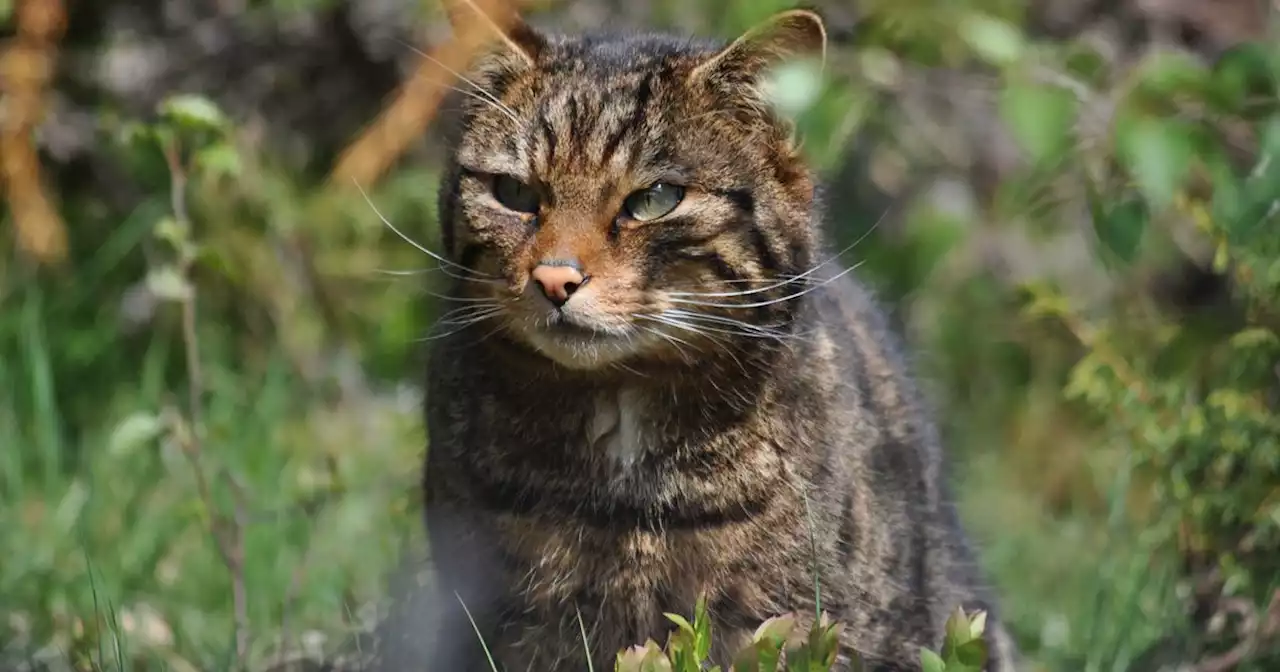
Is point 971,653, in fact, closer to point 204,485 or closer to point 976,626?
point 976,626

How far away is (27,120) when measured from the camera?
4.14 meters

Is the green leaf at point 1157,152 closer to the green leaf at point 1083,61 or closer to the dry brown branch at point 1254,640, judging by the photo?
the green leaf at point 1083,61

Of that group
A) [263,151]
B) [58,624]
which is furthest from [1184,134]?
[263,151]

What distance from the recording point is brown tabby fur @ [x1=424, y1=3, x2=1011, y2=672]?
244 centimetres

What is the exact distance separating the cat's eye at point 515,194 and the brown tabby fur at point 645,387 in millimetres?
22

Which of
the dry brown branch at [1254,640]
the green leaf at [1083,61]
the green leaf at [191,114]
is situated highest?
the green leaf at [1083,61]

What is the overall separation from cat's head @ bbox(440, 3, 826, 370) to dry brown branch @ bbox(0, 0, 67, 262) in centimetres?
204

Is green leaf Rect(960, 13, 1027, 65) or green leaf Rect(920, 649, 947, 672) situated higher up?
green leaf Rect(960, 13, 1027, 65)

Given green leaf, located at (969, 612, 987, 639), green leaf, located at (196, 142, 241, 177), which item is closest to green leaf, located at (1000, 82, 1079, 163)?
green leaf, located at (969, 612, 987, 639)

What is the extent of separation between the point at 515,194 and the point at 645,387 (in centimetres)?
39

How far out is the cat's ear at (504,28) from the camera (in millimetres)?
2672

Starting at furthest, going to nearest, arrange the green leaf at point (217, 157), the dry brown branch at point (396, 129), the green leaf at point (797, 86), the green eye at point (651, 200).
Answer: the dry brown branch at point (396, 129)
the green leaf at point (217, 157)
the green eye at point (651, 200)
the green leaf at point (797, 86)

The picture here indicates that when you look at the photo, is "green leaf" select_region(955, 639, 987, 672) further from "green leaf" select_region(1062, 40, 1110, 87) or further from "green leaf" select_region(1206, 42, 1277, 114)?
"green leaf" select_region(1062, 40, 1110, 87)

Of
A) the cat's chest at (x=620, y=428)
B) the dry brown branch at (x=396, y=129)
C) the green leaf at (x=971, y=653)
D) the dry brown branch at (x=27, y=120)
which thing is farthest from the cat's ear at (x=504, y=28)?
the dry brown branch at (x=27, y=120)
